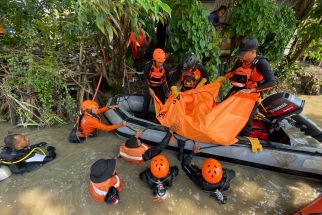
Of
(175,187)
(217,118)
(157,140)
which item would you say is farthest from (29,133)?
(217,118)

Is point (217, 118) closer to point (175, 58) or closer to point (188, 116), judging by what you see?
point (188, 116)

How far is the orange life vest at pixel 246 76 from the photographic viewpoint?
332cm

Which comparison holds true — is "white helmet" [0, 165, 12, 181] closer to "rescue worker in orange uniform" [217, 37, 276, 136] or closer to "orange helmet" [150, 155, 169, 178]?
"orange helmet" [150, 155, 169, 178]

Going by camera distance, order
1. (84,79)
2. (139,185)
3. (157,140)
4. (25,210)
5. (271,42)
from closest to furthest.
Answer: (25,210), (139,185), (157,140), (84,79), (271,42)

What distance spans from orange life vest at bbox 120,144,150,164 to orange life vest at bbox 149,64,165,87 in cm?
125

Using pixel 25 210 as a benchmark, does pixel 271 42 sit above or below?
above

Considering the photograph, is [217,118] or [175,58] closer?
[217,118]

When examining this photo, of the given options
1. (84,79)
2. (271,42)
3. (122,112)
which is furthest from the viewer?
(271,42)

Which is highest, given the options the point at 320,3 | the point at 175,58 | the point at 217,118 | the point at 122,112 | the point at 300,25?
the point at 320,3

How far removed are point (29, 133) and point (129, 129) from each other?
1923 mm

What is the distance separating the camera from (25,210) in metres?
2.81

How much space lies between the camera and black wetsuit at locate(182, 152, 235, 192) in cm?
301

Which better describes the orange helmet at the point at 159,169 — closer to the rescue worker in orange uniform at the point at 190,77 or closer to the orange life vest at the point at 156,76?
the rescue worker in orange uniform at the point at 190,77

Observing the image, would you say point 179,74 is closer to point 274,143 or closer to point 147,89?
point 147,89
